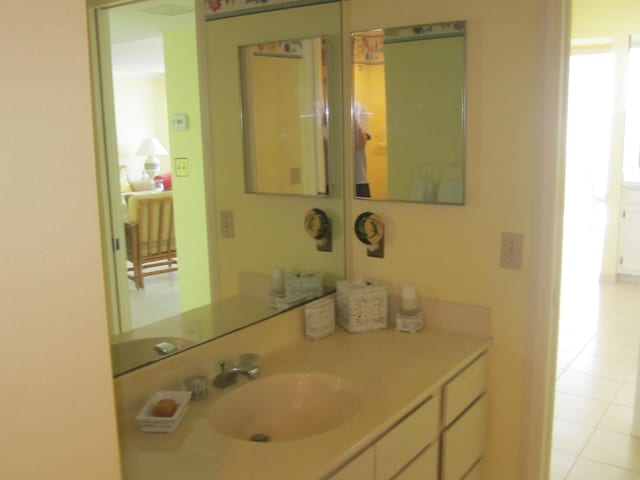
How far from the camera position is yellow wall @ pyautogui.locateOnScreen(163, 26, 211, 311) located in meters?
1.67

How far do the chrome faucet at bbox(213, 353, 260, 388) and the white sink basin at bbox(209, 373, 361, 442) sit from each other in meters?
0.04

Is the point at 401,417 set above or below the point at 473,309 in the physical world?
below

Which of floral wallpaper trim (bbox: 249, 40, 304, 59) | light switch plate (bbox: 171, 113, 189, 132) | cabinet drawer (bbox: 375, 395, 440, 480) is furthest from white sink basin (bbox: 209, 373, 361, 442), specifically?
floral wallpaper trim (bbox: 249, 40, 304, 59)

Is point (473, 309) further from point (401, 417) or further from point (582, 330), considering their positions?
point (582, 330)

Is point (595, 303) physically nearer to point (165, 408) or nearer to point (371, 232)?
point (371, 232)

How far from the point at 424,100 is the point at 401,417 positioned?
1129mm

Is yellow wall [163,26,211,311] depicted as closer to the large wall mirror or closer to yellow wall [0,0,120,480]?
the large wall mirror

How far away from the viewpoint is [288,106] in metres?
2.23

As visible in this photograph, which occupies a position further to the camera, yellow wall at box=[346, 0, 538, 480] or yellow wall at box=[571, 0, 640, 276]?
yellow wall at box=[571, 0, 640, 276]

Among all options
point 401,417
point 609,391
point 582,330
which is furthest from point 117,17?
point 582,330

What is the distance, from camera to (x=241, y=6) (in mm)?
2055

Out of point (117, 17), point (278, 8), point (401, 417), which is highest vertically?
point (278, 8)

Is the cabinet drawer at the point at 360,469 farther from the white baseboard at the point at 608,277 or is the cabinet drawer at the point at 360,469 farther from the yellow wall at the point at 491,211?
→ the white baseboard at the point at 608,277

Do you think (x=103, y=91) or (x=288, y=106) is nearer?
(x=103, y=91)
